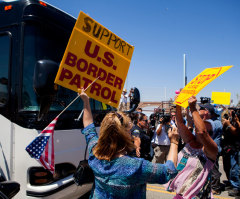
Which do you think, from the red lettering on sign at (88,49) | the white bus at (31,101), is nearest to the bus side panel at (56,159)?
the white bus at (31,101)

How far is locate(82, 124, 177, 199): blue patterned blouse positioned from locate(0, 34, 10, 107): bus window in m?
1.85

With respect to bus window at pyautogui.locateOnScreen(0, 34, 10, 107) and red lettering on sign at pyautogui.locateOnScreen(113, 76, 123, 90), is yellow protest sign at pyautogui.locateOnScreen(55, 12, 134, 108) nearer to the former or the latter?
red lettering on sign at pyautogui.locateOnScreen(113, 76, 123, 90)

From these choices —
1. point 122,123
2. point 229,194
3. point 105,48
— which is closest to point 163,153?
point 229,194

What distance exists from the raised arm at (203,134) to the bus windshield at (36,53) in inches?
67.5

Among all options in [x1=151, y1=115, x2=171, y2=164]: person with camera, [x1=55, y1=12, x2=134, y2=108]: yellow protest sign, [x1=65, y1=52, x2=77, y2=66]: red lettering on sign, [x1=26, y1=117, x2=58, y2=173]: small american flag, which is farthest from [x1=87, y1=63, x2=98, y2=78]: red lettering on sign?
[x1=151, y1=115, x2=171, y2=164]: person with camera

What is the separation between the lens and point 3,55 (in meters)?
2.86

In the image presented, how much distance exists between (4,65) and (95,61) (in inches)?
51.1

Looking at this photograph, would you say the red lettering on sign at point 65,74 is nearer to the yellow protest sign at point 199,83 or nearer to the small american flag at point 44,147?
the small american flag at point 44,147

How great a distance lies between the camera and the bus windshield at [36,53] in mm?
2658

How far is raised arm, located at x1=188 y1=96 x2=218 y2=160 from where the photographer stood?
2.04m

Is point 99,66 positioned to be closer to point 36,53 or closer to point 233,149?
point 36,53

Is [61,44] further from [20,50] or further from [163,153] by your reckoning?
[163,153]

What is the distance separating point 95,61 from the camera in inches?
99.7

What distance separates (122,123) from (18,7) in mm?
2220
